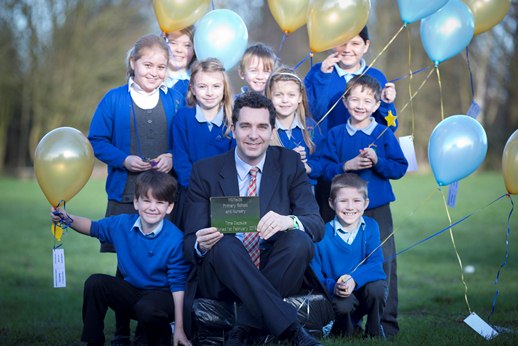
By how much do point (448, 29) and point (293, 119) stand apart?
1231 millimetres

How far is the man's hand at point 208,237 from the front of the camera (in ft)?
13.3

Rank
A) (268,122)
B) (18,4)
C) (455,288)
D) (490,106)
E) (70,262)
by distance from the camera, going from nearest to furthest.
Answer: (268,122) < (455,288) < (70,262) < (18,4) < (490,106)

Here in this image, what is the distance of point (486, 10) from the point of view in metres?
5.27

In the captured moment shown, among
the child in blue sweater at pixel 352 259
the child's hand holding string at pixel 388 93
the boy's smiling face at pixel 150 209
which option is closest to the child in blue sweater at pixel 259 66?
the child's hand holding string at pixel 388 93

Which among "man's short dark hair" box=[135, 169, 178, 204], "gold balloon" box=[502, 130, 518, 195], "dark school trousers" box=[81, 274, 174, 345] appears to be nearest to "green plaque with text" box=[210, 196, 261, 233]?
"man's short dark hair" box=[135, 169, 178, 204]

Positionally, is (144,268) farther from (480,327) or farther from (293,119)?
(480,327)

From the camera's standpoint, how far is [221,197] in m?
4.02

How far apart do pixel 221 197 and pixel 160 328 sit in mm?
977

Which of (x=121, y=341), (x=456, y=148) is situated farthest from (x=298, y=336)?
(x=456, y=148)

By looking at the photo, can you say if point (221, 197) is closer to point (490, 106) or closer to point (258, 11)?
point (258, 11)

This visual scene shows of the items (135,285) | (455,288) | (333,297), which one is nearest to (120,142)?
(135,285)

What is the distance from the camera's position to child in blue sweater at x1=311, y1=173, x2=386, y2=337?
15.0 feet

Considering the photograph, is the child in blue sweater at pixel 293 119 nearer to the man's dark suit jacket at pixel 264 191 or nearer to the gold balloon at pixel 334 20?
the gold balloon at pixel 334 20

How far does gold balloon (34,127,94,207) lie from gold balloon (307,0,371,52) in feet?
5.64
